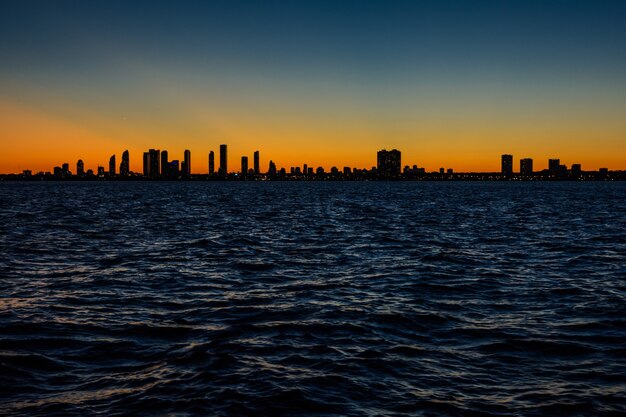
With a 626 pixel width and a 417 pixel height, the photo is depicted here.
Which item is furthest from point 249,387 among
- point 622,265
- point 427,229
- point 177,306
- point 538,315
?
point 427,229

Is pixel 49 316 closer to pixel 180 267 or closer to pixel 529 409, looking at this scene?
pixel 180 267

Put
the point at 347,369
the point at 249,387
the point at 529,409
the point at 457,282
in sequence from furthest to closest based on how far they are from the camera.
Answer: the point at 457,282 → the point at 347,369 → the point at 249,387 → the point at 529,409

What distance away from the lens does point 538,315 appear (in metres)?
17.6

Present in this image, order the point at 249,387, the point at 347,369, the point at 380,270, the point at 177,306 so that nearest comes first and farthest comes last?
the point at 249,387, the point at 347,369, the point at 177,306, the point at 380,270

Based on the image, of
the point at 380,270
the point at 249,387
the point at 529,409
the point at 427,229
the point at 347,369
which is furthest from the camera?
the point at 427,229

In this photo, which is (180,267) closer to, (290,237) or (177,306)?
(177,306)

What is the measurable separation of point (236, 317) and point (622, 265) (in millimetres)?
18947

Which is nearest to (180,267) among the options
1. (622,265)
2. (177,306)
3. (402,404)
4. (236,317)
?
(177,306)

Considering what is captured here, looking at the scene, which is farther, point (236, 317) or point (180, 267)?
point (180, 267)

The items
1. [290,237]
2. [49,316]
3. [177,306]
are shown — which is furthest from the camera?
[290,237]

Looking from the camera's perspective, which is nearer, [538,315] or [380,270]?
[538,315]

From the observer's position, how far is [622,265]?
89.2ft

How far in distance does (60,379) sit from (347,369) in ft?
18.9

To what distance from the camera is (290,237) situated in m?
40.8
